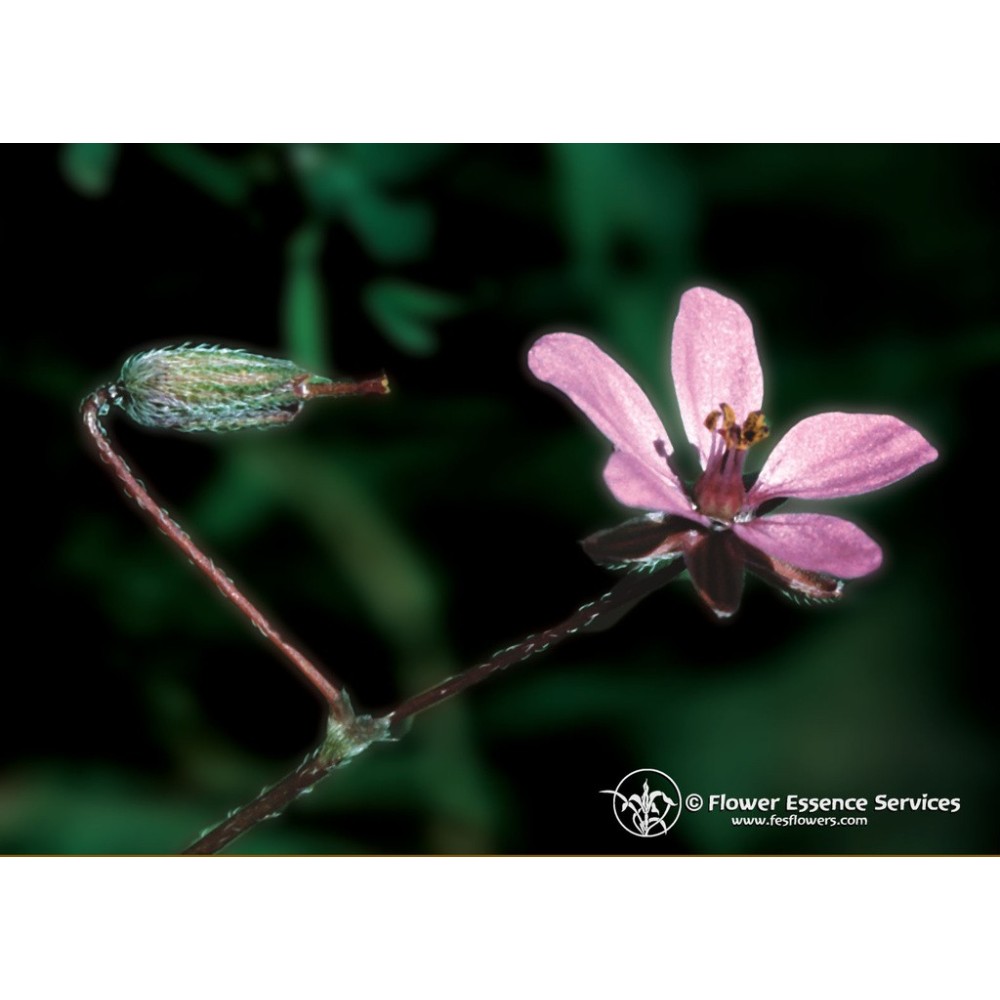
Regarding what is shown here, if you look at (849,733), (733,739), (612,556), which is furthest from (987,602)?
(612,556)

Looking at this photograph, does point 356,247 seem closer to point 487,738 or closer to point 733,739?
point 487,738

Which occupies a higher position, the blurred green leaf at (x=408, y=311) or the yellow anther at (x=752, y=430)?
the blurred green leaf at (x=408, y=311)

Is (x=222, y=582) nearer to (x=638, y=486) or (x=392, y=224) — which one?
(x=638, y=486)

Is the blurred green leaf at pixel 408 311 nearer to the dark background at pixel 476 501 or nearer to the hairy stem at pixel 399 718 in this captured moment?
the dark background at pixel 476 501

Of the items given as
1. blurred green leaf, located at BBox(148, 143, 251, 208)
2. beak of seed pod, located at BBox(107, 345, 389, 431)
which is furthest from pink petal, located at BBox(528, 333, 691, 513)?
blurred green leaf, located at BBox(148, 143, 251, 208)

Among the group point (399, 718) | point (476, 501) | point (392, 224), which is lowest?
point (399, 718)

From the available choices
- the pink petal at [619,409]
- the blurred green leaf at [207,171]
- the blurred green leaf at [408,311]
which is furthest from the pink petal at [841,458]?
the blurred green leaf at [207,171]

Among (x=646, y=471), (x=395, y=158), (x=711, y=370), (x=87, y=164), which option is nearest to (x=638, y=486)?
(x=646, y=471)
